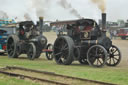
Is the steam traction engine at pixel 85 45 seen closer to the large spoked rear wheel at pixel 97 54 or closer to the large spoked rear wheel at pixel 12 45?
the large spoked rear wheel at pixel 97 54

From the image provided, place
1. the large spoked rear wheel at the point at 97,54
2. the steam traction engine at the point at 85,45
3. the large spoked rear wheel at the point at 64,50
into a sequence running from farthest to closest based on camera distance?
the large spoked rear wheel at the point at 64,50 < the steam traction engine at the point at 85,45 < the large spoked rear wheel at the point at 97,54

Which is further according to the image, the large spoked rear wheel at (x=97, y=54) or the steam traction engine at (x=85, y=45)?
the steam traction engine at (x=85, y=45)

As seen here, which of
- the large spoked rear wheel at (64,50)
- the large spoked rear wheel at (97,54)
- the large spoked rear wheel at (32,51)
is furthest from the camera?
the large spoked rear wheel at (32,51)

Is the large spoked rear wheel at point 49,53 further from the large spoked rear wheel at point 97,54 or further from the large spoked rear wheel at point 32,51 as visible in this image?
the large spoked rear wheel at point 97,54

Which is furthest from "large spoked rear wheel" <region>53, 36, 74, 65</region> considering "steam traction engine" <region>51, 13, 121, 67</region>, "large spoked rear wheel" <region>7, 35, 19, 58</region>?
"large spoked rear wheel" <region>7, 35, 19, 58</region>

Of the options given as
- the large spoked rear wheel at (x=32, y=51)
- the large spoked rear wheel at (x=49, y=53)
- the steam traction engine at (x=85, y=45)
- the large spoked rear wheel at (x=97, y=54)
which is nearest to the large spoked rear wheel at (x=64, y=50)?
the steam traction engine at (x=85, y=45)

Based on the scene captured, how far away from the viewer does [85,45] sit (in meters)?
12.2

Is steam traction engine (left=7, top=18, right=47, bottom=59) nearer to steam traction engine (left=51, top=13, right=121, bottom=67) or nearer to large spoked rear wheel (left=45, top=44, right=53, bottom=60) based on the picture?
large spoked rear wheel (left=45, top=44, right=53, bottom=60)

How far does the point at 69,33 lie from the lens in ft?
43.1

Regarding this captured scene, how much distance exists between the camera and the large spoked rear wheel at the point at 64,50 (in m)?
12.1

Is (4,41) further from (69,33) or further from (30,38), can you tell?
(69,33)

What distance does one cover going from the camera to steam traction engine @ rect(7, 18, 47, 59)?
15.5 meters

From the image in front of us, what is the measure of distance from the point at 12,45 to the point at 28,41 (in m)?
1.39

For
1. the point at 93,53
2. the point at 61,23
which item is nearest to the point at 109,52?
the point at 93,53
